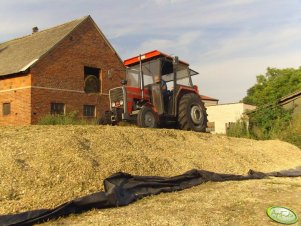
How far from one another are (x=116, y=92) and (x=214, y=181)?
5050 millimetres

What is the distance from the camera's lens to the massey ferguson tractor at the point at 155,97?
36.4ft

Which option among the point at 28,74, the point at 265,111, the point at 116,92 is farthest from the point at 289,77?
the point at 116,92

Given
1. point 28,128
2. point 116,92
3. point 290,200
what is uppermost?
point 116,92

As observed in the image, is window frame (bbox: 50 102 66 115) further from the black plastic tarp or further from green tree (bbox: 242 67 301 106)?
green tree (bbox: 242 67 301 106)

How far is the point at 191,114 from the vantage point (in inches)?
493

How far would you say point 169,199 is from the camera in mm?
5852

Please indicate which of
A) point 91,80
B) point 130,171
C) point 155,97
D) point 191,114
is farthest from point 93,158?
point 91,80

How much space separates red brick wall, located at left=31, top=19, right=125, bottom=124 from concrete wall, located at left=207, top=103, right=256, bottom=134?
39.6 feet

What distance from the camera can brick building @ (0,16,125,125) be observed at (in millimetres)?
21375

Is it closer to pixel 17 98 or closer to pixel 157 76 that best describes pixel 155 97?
pixel 157 76

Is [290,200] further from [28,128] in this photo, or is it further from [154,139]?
[28,128]

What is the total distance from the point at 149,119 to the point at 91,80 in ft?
47.4

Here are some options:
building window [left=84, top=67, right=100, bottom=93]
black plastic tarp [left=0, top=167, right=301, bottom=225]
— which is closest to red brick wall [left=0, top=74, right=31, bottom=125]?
building window [left=84, top=67, right=100, bottom=93]

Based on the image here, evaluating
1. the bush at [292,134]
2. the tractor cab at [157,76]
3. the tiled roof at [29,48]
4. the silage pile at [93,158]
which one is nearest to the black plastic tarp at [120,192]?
the silage pile at [93,158]
